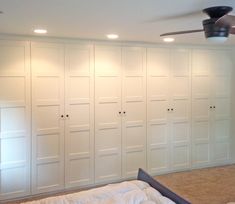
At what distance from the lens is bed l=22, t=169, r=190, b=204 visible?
2.52m

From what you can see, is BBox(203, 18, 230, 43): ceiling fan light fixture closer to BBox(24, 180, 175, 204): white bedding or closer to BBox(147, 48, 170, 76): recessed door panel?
BBox(24, 180, 175, 204): white bedding

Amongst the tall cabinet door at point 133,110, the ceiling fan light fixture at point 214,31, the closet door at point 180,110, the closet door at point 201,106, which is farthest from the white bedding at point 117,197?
the closet door at point 201,106

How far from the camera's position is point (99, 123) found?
4.34 m

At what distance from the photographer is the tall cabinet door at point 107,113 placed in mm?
4293

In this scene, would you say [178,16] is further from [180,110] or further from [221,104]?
[221,104]

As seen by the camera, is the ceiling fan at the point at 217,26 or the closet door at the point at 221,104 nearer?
the ceiling fan at the point at 217,26

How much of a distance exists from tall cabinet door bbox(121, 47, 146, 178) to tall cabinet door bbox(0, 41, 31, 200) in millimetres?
1416

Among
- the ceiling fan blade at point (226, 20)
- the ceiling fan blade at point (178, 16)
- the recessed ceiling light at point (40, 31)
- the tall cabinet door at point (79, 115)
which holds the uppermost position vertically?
the recessed ceiling light at point (40, 31)

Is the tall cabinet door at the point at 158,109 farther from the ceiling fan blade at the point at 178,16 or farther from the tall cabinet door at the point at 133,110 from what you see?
the ceiling fan blade at the point at 178,16

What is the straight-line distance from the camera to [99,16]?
8.71 feet

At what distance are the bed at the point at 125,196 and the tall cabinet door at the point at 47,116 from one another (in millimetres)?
1426

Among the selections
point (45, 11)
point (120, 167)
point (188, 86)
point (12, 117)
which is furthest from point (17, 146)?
point (188, 86)

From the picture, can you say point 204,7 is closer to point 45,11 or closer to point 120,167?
point 45,11

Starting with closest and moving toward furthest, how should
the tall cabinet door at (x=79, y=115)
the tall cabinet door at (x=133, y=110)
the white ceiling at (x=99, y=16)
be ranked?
1. the white ceiling at (x=99, y=16)
2. the tall cabinet door at (x=79, y=115)
3. the tall cabinet door at (x=133, y=110)
